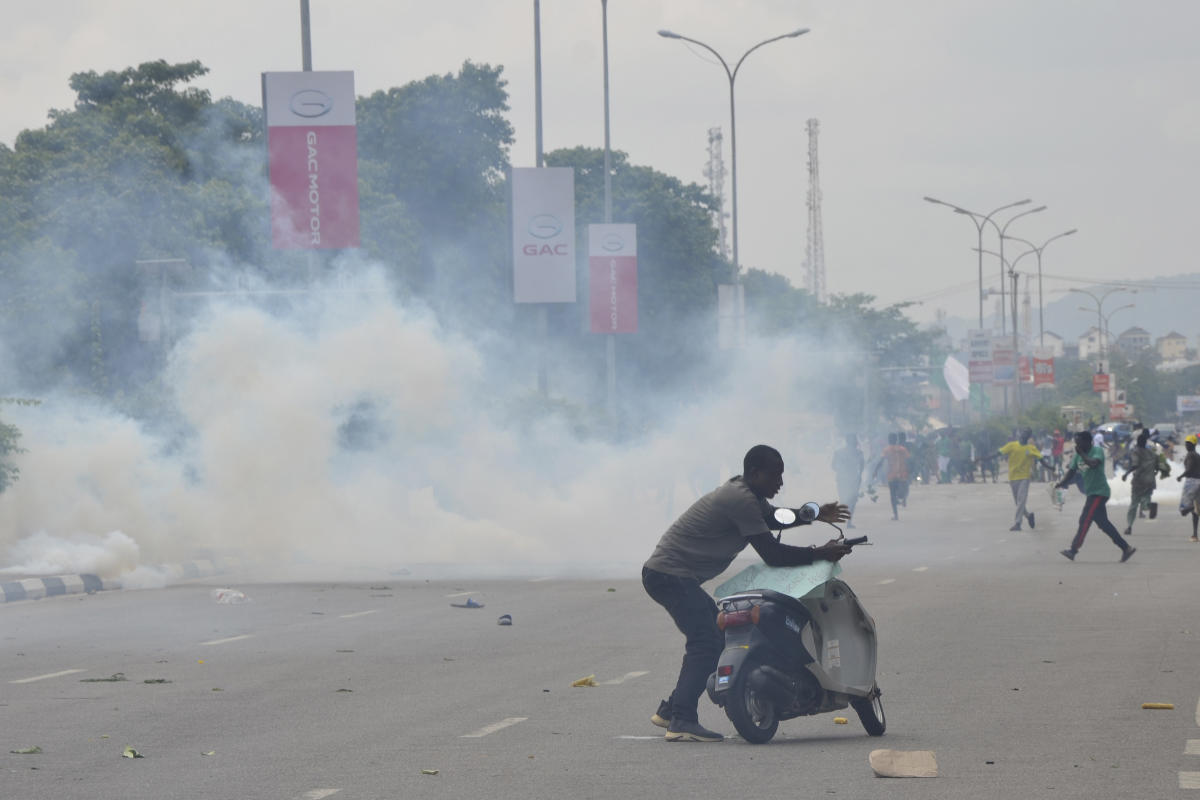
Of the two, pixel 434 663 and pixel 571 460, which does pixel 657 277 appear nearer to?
pixel 571 460

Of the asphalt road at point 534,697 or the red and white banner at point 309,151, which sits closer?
the asphalt road at point 534,697

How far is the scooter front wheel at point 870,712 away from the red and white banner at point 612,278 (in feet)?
93.2

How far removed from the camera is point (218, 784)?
7.72 metres

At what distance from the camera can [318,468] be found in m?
25.8

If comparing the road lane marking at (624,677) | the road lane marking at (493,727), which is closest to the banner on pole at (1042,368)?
the road lane marking at (624,677)

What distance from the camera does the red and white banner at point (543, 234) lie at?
32625mm

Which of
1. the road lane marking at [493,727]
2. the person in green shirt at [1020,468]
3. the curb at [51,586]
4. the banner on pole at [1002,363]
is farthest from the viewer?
the banner on pole at [1002,363]

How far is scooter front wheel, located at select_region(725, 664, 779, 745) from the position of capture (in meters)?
8.43

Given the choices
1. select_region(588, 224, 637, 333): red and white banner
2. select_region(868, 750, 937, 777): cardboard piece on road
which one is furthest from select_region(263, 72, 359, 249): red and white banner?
select_region(868, 750, 937, 777): cardboard piece on road

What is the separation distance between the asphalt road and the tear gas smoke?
5010 mm

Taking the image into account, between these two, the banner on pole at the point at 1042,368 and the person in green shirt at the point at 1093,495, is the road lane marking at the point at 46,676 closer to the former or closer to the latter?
the person in green shirt at the point at 1093,495

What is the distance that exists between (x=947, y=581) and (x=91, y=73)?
33161 mm

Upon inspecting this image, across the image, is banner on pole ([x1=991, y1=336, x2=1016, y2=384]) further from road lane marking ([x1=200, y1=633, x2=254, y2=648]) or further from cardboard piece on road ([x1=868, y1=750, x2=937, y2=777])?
cardboard piece on road ([x1=868, y1=750, x2=937, y2=777])

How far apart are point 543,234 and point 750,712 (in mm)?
24839
